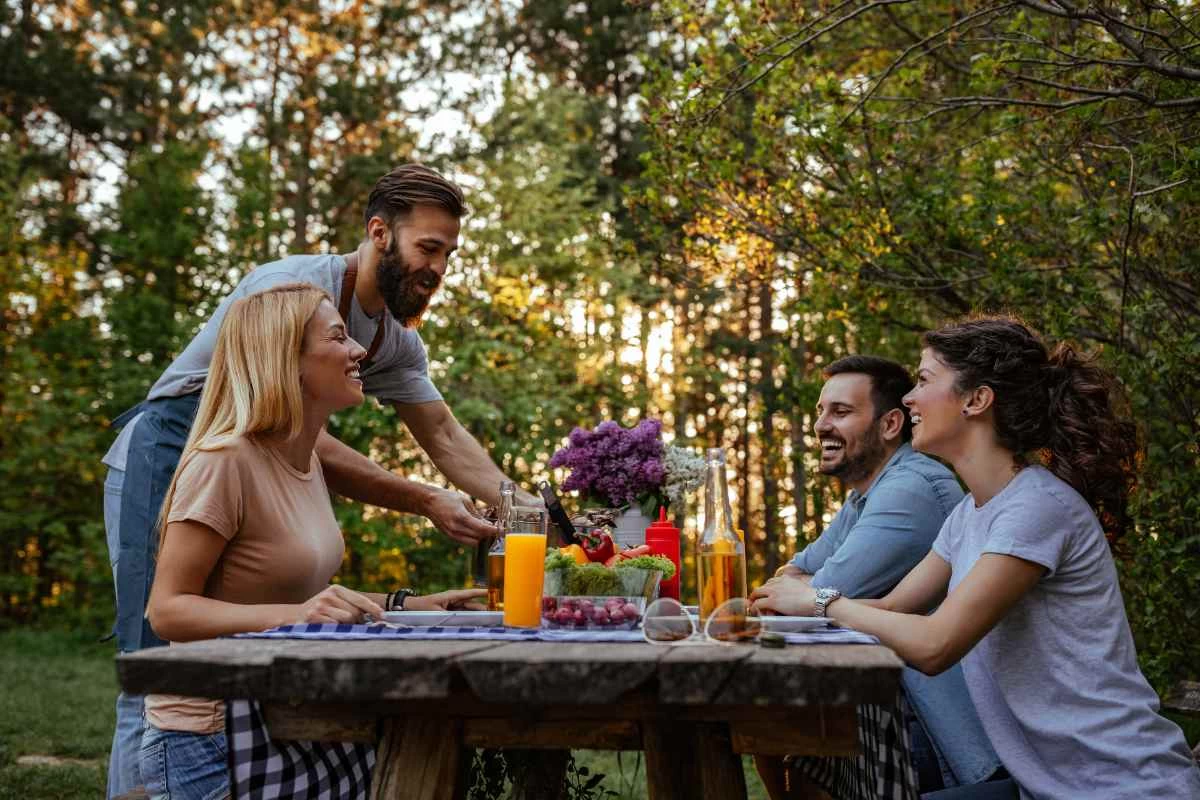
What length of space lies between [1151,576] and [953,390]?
230 cm

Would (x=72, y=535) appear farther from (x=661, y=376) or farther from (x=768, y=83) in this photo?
(x=768, y=83)

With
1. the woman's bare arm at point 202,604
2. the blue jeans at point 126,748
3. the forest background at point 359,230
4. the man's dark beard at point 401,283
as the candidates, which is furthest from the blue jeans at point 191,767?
the forest background at point 359,230

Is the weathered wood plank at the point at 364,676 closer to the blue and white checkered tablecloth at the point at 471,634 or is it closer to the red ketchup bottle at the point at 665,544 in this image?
the blue and white checkered tablecloth at the point at 471,634

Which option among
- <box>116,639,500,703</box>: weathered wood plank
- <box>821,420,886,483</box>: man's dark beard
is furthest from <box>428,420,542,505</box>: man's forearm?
<box>116,639,500,703</box>: weathered wood plank

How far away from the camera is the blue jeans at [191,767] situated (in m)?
2.21

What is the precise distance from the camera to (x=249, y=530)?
7.65ft

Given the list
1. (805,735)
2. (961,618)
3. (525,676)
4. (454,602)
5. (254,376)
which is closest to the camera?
(525,676)

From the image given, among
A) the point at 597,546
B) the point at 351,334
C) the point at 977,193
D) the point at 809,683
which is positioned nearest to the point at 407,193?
the point at 351,334

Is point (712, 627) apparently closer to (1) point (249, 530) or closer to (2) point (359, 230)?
(1) point (249, 530)

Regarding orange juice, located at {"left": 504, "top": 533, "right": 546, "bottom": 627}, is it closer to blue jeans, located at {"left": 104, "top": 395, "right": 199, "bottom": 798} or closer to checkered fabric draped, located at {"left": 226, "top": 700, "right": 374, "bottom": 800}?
checkered fabric draped, located at {"left": 226, "top": 700, "right": 374, "bottom": 800}

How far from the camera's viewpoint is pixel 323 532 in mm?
2531

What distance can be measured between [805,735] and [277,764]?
2.60 feet

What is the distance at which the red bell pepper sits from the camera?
2.50m

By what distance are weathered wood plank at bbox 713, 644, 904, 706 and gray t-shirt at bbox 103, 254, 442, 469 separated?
1809mm
